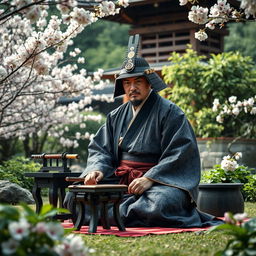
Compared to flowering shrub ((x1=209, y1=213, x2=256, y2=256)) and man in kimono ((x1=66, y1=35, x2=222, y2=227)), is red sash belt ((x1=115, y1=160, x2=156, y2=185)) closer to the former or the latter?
man in kimono ((x1=66, y1=35, x2=222, y2=227))

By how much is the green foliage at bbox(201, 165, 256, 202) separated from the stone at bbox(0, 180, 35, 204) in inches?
121

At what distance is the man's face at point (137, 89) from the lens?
717 centimetres

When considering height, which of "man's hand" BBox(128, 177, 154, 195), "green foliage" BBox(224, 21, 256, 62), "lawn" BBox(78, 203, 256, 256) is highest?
"green foliage" BBox(224, 21, 256, 62)

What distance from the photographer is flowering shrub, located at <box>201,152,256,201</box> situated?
913 cm

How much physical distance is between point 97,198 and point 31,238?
2.98 m

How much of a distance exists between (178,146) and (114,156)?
0.91m

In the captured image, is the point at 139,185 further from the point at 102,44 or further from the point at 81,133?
the point at 102,44

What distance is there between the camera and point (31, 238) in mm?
3086

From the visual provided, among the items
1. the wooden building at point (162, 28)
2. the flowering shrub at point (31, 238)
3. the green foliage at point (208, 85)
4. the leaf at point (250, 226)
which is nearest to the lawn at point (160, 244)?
the leaf at point (250, 226)

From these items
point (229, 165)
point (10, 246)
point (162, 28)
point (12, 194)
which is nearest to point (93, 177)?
point (229, 165)

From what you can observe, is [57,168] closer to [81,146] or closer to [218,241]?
[218,241]

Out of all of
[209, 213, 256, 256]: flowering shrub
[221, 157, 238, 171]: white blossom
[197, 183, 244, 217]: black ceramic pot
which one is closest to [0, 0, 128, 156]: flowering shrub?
[209, 213, 256, 256]: flowering shrub

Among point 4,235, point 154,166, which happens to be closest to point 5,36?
point 154,166

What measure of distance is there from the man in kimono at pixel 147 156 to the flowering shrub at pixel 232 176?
2253 millimetres
